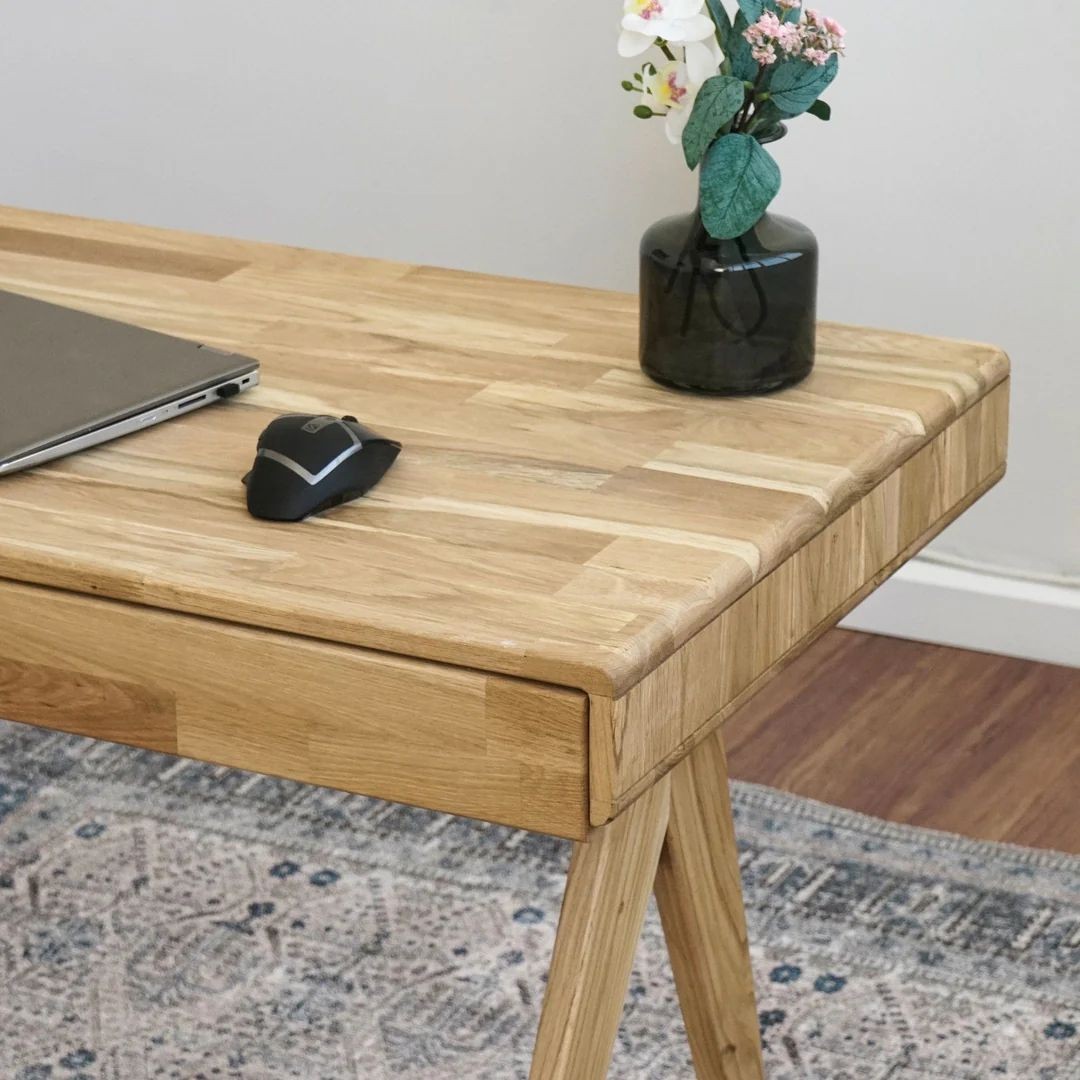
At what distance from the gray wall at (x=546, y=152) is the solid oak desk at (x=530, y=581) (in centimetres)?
94

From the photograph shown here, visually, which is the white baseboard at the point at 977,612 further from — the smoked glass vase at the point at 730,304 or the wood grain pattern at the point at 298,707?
the wood grain pattern at the point at 298,707

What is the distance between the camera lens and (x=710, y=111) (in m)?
1.11

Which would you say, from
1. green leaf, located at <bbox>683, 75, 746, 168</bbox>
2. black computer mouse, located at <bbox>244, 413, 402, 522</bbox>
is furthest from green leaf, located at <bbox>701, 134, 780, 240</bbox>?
black computer mouse, located at <bbox>244, 413, 402, 522</bbox>

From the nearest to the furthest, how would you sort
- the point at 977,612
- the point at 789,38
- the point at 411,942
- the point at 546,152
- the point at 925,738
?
the point at 789,38, the point at 411,942, the point at 925,738, the point at 977,612, the point at 546,152

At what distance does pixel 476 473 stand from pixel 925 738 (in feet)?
3.78

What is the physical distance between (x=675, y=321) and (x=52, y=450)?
0.41 metres

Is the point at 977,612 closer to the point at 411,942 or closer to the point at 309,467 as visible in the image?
the point at 411,942

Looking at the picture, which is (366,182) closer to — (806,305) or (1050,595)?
(1050,595)

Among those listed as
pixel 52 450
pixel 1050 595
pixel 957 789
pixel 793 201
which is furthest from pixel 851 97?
pixel 52 450

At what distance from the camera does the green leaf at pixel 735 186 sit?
1107 mm

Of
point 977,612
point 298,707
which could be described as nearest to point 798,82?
point 298,707

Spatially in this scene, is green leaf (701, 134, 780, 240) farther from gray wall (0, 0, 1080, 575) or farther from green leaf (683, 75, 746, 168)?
gray wall (0, 0, 1080, 575)

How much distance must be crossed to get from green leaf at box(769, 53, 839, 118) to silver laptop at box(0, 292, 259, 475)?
1.32 feet

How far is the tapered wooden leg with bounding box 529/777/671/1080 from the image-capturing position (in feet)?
3.33
